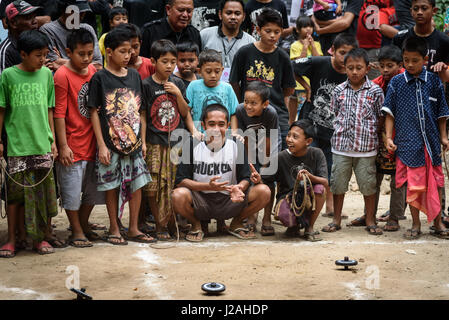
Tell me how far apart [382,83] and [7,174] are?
3.65 m

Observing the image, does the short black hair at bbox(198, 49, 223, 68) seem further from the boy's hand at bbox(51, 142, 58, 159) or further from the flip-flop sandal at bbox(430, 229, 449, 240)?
the flip-flop sandal at bbox(430, 229, 449, 240)

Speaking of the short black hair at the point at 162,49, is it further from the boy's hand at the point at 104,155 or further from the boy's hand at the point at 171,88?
the boy's hand at the point at 104,155

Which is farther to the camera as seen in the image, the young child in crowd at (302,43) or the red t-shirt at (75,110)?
Answer: the young child in crowd at (302,43)

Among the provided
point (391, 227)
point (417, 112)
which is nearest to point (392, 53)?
point (417, 112)

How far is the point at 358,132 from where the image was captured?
5941mm

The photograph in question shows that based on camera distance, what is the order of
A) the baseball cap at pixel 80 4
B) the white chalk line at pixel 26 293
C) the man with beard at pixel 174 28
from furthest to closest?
1. the man with beard at pixel 174 28
2. the baseball cap at pixel 80 4
3. the white chalk line at pixel 26 293

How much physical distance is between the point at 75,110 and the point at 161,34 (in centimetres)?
159

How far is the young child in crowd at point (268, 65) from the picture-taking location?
620cm

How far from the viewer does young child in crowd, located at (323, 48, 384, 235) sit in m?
5.92

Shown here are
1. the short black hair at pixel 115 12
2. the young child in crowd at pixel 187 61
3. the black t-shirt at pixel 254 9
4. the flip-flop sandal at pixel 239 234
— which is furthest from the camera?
the black t-shirt at pixel 254 9

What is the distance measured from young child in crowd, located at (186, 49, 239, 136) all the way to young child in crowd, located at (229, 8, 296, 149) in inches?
18.0

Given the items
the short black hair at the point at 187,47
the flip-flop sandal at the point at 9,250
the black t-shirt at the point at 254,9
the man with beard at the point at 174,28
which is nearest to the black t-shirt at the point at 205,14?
the black t-shirt at the point at 254,9

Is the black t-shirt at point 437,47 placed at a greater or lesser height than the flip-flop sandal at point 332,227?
greater

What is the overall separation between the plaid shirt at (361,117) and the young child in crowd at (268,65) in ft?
2.19
